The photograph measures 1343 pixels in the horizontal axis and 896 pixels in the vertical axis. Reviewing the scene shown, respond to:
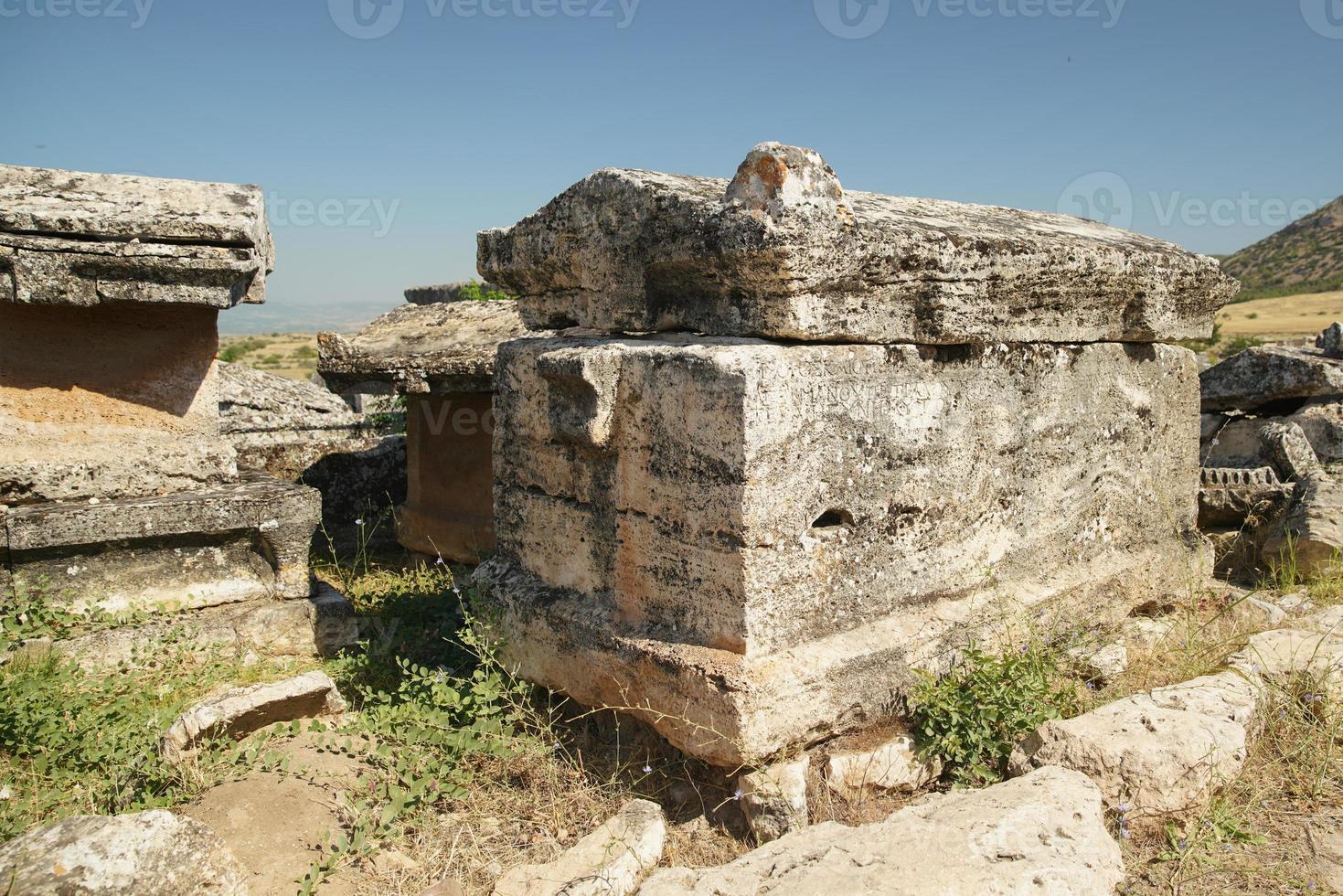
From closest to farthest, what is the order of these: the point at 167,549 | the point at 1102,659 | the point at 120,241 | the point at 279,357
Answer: the point at 1102,659, the point at 120,241, the point at 167,549, the point at 279,357

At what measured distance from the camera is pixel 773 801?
2.79 meters

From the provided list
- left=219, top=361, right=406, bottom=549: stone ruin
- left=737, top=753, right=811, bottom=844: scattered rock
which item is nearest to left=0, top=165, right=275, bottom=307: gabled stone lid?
left=219, top=361, right=406, bottom=549: stone ruin

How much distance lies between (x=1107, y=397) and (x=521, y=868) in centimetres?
291

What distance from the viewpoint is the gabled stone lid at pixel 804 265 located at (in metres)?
2.82

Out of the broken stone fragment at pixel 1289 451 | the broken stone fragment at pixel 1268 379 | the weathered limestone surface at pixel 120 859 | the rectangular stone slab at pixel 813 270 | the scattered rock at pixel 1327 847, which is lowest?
the scattered rock at pixel 1327 847

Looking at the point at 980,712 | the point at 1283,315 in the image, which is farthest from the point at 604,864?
the point at 1283,315

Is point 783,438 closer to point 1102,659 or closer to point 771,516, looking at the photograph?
point 771,516

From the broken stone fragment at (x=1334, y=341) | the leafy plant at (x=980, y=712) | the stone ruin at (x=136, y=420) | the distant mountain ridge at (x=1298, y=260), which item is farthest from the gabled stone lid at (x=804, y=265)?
the distant mountain ridge at (x=1298, y=260)

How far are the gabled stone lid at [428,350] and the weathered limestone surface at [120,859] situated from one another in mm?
3061

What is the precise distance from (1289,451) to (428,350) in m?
5.19

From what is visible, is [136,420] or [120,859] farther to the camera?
[136,420]

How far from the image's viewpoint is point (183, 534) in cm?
407

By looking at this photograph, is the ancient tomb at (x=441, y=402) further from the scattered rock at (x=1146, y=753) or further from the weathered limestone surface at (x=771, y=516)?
the scattered rock at (x=1146, y=753)

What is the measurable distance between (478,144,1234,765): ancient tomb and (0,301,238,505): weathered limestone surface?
1.64 meters
